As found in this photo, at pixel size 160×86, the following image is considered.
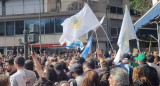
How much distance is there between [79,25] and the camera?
1004 cm

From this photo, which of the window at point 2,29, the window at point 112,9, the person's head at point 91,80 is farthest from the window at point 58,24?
the person's head at point 91,80

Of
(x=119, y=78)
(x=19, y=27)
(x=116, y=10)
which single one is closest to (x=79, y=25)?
(x=119, y=78)

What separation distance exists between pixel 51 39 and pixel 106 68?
22.6m

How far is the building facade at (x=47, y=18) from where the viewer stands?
1079 inches

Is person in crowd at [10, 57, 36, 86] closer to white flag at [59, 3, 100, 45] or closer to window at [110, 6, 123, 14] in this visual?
white flag at [59, 3, 100, 45]

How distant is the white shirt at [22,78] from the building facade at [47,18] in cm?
2162

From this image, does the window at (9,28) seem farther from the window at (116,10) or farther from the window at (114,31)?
the window at (116,10)

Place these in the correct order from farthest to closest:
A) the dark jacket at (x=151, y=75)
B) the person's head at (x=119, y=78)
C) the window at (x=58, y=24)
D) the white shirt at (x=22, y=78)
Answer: the window at (x=58, y=24) < the dark jacket at (x=151, y=75) < the white shirt at (x=22, y=78) < the person's head at (x=119, y=78)

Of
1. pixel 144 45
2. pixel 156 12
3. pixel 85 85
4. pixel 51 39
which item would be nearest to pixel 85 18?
pixel 156 12

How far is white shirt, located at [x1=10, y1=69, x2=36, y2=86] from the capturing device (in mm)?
4594

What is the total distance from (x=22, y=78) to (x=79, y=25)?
565 centimetres

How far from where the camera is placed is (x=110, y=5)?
29.5m

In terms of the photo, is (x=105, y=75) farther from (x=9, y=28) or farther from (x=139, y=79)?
(x=9, y=28)

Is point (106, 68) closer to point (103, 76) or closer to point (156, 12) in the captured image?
point (103, 76)
